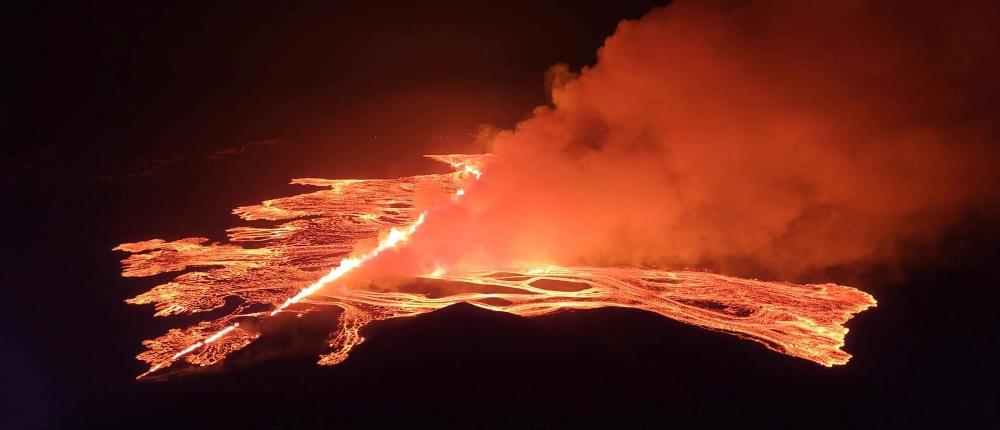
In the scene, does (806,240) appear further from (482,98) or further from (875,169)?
(482,98)

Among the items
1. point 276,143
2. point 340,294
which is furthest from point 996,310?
point 276,143

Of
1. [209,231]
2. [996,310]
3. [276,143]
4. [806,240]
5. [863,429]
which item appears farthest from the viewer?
[276,143]

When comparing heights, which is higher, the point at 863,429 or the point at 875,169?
the point at 875,169

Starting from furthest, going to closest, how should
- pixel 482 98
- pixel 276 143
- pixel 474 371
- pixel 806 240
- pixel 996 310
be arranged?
pixel 482 98
pixel 276 143
pixel 806 240
pixel 996 310
pixel 474 371

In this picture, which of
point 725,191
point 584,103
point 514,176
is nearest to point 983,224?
point 725,191

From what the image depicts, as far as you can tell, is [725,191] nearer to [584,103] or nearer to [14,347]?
[584,103]

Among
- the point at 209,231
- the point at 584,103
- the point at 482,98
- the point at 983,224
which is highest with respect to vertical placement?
the point at 482,98

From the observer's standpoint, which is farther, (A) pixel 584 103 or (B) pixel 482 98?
(B) pixel 482 98
